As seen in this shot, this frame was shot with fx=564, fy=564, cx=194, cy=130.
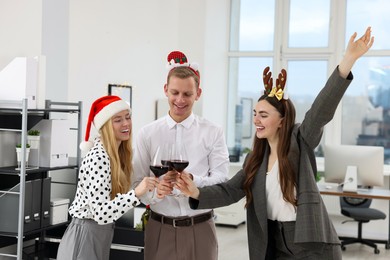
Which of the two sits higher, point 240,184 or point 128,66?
point 128,66

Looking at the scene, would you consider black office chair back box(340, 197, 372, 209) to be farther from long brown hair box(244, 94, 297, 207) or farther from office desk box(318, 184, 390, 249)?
long brown hair box(244, 94, 297, 207)

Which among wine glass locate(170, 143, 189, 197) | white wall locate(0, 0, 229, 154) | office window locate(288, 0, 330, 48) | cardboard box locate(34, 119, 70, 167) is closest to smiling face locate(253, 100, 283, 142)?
wine glass locate(170, 143, 189, 197)

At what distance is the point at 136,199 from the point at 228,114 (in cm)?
620

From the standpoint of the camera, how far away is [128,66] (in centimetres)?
581

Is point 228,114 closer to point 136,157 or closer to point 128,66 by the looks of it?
point 128,66

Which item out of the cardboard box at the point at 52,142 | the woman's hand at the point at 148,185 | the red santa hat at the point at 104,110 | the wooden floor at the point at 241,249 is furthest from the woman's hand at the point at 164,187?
the wooden floor at the point at 241,249

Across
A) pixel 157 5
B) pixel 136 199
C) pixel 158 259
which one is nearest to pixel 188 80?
pixel 136 199

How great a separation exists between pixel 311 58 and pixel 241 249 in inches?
124

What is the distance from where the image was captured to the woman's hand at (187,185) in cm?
240

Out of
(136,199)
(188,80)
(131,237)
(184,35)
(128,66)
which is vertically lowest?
(131,237)

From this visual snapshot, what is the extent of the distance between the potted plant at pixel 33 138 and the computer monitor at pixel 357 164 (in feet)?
11.3

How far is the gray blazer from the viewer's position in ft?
7.11

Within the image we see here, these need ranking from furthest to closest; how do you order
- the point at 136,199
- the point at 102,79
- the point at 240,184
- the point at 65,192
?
1. the point at 102,79
2. the point at 65,192
3. the point at 240,184
4. the point at 136,199

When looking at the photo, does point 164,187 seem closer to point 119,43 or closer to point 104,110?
point 104,110
